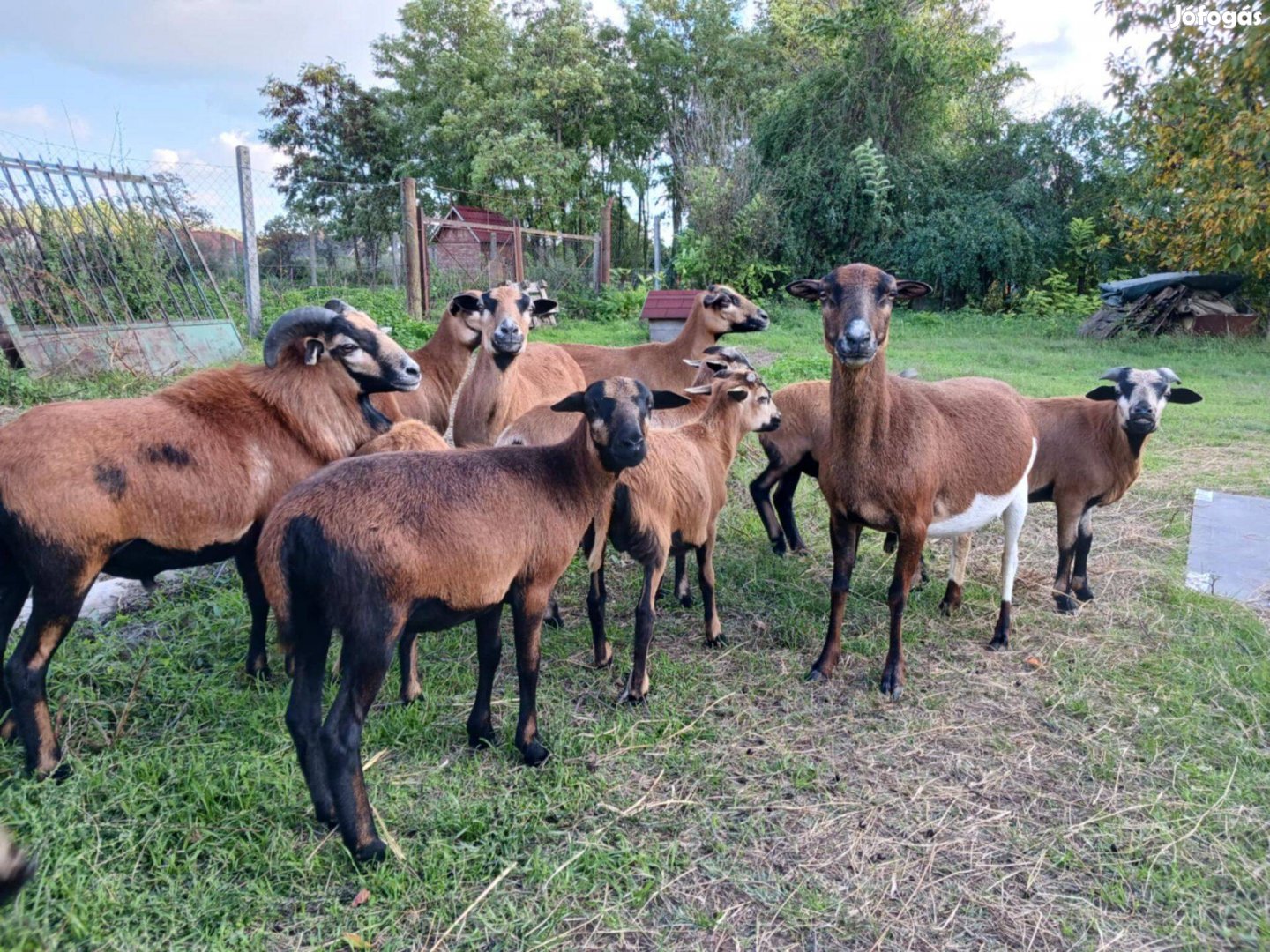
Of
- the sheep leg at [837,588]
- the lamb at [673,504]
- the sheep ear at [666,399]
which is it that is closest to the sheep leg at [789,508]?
the lamb at [673,504]

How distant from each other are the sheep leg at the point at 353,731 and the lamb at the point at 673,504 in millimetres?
1415

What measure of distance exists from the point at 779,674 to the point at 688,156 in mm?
21965

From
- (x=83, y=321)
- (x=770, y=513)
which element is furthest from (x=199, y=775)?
(x=83, y=321)

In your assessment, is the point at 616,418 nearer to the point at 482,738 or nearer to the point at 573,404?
the point at 573,404

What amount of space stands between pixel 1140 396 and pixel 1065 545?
3.50ft

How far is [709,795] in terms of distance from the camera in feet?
10.8

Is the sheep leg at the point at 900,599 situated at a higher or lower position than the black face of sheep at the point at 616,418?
lower

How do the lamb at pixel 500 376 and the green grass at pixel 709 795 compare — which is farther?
the lamb at pixel 500 376

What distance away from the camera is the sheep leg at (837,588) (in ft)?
14.1

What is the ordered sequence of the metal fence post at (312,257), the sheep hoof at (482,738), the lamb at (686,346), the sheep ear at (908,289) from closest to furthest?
the sheep hoof at (482,738) < the sheep ear at (908,289) < the lamb at (686,346) < the metal fence post at (312,257)

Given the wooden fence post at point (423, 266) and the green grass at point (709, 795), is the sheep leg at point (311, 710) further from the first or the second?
the wooden fence post at point (423, 266)

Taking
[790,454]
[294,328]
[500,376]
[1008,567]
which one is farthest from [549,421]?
[1008,567]

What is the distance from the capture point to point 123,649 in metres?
4.14

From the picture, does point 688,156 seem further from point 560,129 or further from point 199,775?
point 199,775
